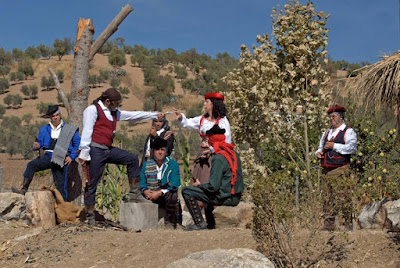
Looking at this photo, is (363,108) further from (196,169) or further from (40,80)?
(40,80)

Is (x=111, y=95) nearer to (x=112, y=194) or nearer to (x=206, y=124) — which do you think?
(x=206, y=124)

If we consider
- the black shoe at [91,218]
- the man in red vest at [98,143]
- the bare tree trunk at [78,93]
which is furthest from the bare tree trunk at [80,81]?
the black shoe at [91,218]

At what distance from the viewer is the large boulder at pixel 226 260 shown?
4.12 metres

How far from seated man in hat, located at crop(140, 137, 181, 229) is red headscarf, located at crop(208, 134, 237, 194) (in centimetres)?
71

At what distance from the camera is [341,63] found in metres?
48.2

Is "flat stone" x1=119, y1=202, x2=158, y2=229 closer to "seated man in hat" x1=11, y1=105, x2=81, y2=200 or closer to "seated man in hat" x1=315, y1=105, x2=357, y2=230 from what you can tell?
"seated man in hat" x1=11, y1=105, x2=81, y2=200

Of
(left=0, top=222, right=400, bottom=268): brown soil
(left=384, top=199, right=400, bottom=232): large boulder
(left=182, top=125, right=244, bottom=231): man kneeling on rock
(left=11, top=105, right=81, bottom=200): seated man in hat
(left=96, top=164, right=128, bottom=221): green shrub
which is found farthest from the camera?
(left=96, top=164, right=128, bottom=221): green shrub

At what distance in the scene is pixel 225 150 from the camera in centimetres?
616

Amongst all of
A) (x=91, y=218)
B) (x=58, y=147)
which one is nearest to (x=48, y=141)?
(x=58, y=147)

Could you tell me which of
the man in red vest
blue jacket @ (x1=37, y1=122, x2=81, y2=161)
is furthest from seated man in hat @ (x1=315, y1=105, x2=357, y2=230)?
blue jacket @ (x1=37, y1=122, x2=81, y2=161)

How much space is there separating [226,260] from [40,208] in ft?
11.0

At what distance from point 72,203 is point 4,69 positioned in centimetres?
4113

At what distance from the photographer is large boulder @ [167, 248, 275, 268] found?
4.12 metres

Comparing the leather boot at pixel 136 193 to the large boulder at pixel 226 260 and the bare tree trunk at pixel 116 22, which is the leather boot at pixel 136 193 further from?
the large boulder at pixel 226 260
